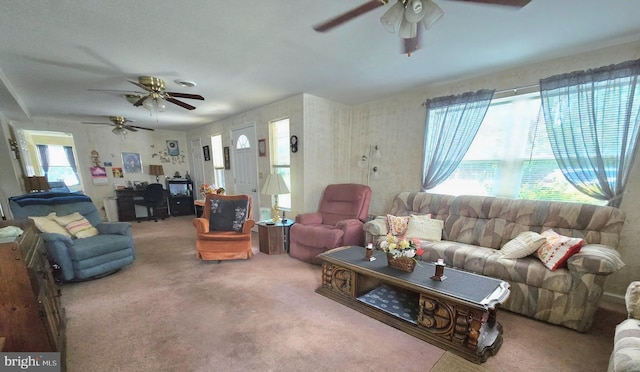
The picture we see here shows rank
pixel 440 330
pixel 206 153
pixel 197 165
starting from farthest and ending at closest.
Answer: pixel 197 165
pixel 206 153
pixel 440 330

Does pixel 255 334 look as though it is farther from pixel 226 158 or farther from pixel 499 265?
pixel 226 158

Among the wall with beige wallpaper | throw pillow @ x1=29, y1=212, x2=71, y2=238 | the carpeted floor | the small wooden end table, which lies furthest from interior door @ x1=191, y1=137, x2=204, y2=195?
the wall with beige wallpaper

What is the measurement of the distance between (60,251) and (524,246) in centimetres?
453

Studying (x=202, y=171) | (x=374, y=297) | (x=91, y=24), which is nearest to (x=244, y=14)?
(x=91, y=24)

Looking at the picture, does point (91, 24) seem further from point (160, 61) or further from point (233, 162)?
point (233, 162)

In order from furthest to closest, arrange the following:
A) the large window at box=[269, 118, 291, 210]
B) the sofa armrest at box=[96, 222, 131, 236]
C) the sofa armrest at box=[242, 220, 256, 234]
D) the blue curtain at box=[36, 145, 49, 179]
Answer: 1. the blue curtain at box=[36, 145, 49, 179]
2. the large window at box=[269, 118, 291, 210]
3. the sofa armrest at box=[242, 220, 256, 234]
4. the sofa armrest at box=[96, 222, 131, 236]

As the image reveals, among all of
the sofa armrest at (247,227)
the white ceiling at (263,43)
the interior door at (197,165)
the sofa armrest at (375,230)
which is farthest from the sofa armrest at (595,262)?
the interior door at (197,165)

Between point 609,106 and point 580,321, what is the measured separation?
1908 mm

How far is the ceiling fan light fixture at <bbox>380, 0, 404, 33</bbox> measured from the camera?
3.82 ft

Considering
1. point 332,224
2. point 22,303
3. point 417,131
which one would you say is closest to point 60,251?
point 22,303

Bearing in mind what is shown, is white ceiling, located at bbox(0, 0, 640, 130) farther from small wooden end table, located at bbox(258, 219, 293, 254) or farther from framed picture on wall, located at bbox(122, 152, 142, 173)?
framed picture on wall, located at bbox(122, 152, 142, 173)

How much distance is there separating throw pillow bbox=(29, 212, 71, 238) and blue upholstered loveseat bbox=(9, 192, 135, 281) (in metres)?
0.10

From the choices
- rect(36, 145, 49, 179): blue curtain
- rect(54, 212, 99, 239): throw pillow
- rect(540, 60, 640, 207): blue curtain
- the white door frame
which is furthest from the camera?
rect(36, 145, 49, 179): blue curtain

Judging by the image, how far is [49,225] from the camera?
8.01 feet
